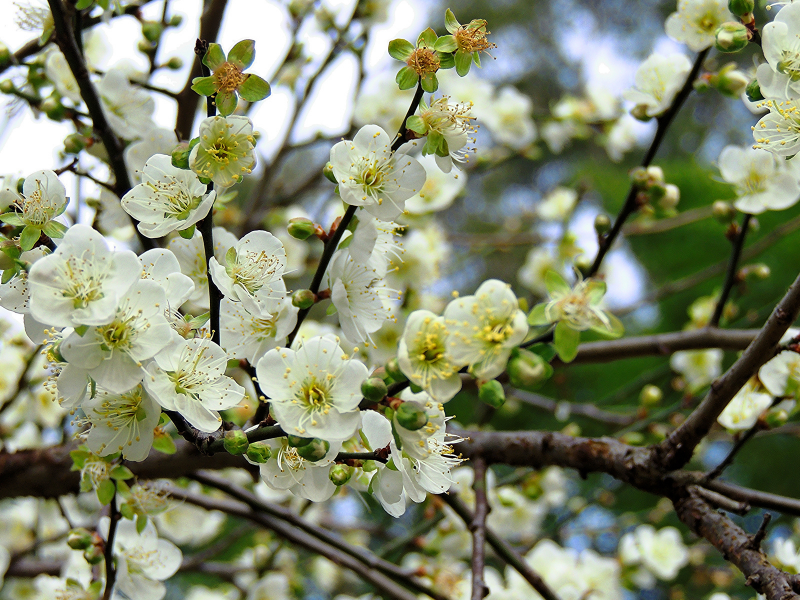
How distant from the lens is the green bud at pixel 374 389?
2.09ft

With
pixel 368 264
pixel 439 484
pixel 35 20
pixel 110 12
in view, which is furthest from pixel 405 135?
pixel 35 20

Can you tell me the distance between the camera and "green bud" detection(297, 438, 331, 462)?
0.64 m

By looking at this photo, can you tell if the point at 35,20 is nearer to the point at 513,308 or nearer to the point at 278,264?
the point at 278,264

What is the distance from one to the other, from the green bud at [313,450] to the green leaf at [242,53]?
1.50 feet

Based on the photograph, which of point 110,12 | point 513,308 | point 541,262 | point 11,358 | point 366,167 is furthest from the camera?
point 541,262

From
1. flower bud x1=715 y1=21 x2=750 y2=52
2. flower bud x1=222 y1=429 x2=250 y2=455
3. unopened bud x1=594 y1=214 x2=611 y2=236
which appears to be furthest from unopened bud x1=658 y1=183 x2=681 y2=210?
flower bud x1=222 y1=429 x2=250 y2=455

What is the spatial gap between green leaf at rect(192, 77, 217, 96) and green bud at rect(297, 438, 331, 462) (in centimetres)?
42

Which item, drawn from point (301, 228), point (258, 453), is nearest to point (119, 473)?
point (258, 453)

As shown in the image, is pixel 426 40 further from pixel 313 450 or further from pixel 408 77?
pixel 313 450

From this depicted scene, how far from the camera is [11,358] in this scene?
1925 mm

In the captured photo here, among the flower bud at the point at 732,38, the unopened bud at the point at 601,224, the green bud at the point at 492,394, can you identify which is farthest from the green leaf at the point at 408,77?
the unopened bud at the point at 601,224

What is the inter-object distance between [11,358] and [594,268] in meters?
1.77

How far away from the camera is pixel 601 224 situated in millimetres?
1245

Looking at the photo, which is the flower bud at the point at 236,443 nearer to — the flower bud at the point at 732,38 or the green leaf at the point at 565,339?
the green leaf at the point at 565,339
